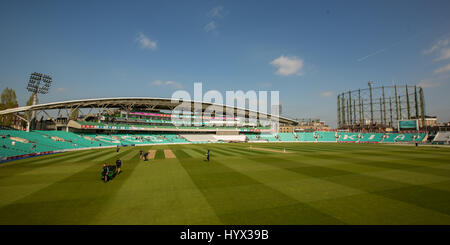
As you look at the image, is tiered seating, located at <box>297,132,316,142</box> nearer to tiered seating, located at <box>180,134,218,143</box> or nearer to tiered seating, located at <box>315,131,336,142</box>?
tiered seating, located at <box>315,131,336,142</box>

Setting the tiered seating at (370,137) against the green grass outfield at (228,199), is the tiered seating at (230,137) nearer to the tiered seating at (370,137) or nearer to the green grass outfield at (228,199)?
the tiered seating at (370,137)

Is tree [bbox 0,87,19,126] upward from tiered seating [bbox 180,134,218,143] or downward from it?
upward

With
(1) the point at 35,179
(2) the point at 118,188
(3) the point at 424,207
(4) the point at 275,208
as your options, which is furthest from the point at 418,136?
(1) the point at 35,179

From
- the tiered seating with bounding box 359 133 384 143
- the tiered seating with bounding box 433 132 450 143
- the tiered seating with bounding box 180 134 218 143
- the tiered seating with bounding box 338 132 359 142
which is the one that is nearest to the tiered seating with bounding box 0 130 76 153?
the tiered seating with bounding box 180 134 218 143

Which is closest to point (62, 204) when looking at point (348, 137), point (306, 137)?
point (306, 137)

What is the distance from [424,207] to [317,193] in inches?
160

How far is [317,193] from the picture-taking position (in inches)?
380

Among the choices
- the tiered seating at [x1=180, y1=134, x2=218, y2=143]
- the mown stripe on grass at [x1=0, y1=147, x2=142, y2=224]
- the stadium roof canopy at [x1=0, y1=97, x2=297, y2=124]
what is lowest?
the mown stripe on grass at [x1=0, y1=147, x2=142, y2=224]

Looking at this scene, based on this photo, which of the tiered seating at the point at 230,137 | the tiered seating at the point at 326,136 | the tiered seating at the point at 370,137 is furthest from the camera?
the tiered seating at the point at 230,137

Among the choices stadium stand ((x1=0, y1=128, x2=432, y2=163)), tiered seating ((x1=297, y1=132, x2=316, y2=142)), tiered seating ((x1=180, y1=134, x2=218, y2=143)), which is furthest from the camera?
tiered seating ((x1=297, y1=132, x2=316, y2=142))

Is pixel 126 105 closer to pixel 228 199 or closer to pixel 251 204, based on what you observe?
pixel 228 199

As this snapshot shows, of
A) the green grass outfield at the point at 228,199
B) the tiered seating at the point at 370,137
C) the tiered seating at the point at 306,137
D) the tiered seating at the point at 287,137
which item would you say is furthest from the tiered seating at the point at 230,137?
the green grass outfield at the point at 228,199

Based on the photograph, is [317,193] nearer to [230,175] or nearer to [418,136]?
[230,175]

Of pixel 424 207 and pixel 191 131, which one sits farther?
pixel 191 131
